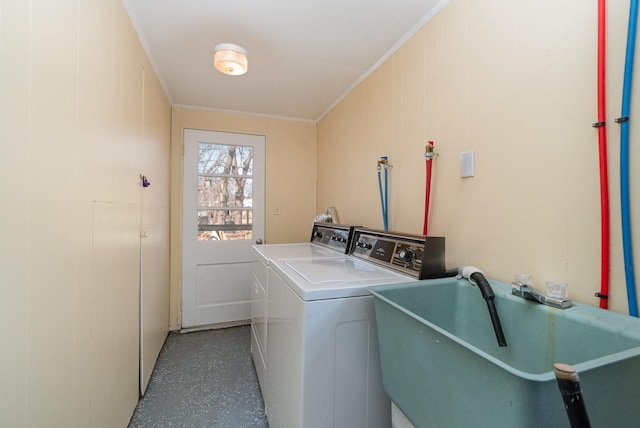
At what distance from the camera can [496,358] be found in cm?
76

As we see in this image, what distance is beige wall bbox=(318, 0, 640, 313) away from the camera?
33.9 inches

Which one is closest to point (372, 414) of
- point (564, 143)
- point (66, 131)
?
point (564, 143)

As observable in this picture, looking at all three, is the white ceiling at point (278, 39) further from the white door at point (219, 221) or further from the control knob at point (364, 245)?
the control knob at point (364, 245)

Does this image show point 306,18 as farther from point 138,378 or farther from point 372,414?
point 138,378

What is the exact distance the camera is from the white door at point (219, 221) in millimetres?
2879

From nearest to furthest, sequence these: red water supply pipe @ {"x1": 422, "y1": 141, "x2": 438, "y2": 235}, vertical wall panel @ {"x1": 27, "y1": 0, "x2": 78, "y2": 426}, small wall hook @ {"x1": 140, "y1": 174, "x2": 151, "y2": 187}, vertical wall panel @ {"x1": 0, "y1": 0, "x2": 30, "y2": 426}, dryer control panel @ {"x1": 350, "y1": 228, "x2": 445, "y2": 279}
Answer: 1. vertical wall panel @ {"x1": 0, "y1": 0, "x2": 30, "y2": 426}
2. vertical wall panel @ {"x1": 27, "y1": 0, "x2": 78, "y2": 426}
3. dryer control panel @ {"x1": 350, "y1": 228, "x2": 445, "y2": 279}
4. red water supply pipe @ {"x1": 422, "y1": 141, "x2": 438, "y2": 235}
5. small wall hook @ {"x1": 140, "y1": 174, "x2": 151, "y2": 187}

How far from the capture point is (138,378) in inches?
70.0

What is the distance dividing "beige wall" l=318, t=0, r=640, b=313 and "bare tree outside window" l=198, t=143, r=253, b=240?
5.88 ft

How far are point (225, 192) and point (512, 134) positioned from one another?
262cm

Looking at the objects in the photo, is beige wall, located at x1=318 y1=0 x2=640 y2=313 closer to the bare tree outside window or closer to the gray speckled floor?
the gray speckled floor

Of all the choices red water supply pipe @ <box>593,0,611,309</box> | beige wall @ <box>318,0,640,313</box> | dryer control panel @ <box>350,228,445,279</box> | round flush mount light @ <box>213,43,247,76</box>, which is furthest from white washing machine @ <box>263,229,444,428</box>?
round flush mount light @ <box>213,43,247,76</box>

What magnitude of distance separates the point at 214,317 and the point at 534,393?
2993 mm

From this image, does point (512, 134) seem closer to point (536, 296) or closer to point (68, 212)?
point (536, 296)

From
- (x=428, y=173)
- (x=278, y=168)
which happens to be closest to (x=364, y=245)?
(x=428, y=173)
